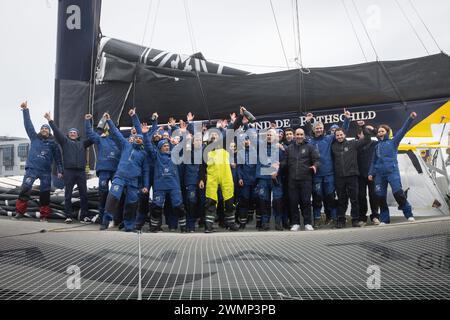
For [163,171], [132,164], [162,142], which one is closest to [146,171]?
[132,164]

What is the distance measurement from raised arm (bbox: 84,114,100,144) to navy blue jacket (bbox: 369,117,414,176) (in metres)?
3.84

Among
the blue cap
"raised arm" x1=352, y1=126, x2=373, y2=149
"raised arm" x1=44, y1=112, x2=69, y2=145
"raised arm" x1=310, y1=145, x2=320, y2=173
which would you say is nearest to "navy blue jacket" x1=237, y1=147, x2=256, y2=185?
"raised arm" x1=310, y1=145, x2=320, y2=173

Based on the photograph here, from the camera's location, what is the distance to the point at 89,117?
5.30 metres

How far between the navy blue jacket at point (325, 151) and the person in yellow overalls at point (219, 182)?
1185mm

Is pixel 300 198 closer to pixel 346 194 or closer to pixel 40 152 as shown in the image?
pixel 346 194

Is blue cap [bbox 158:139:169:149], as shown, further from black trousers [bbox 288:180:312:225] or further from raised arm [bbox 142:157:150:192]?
black trousers [bbox 288:180:312:225]

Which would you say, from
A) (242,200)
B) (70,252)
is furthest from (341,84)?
(70,252)

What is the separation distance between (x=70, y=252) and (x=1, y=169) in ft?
49.3

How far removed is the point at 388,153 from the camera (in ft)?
15.7

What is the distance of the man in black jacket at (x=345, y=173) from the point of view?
15.6 ft

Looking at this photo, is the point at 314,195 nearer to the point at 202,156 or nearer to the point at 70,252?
the point at 202,156

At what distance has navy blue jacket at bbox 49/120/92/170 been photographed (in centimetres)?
535

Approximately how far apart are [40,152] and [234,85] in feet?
9.80

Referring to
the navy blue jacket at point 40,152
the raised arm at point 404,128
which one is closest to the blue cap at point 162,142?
the navy blue jacket at point 40,152
